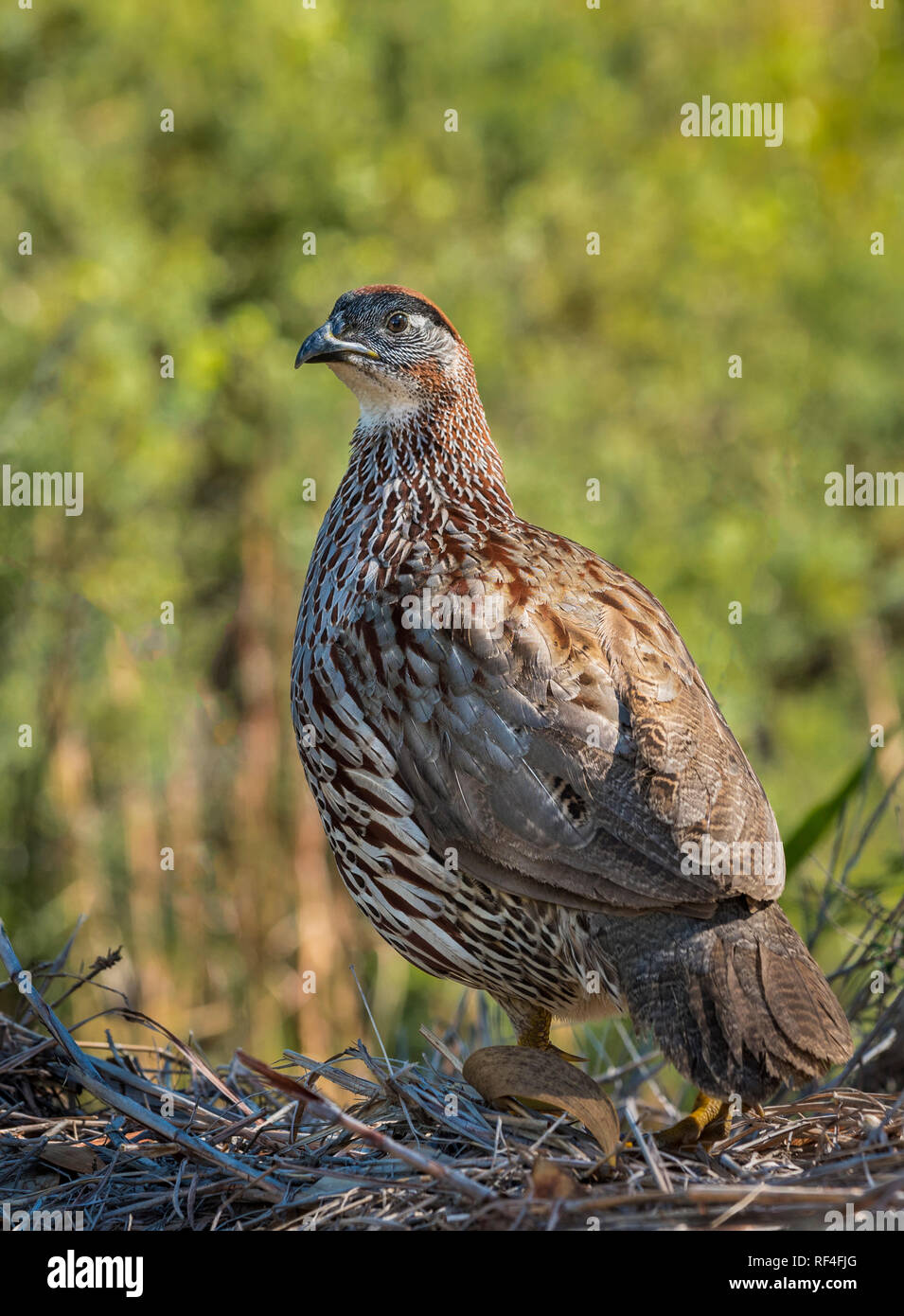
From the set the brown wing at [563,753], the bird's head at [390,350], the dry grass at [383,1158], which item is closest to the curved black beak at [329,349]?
the bird's head at [390,350]

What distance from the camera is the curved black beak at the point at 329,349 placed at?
164 inches

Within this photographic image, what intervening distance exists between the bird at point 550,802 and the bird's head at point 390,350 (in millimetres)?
553

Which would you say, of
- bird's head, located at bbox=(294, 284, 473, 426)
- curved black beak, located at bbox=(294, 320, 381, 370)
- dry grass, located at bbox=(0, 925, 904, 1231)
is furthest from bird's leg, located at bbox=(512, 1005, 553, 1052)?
curved black beak, located at bbox=(294, 320, 381, 370)

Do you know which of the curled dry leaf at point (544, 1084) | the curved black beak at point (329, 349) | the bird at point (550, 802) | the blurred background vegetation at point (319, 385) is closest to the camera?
the curled dry leaf at point (544, 1084)

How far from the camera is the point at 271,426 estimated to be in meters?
7.51

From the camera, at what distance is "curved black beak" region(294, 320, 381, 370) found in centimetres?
416

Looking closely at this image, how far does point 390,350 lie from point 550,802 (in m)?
1.66

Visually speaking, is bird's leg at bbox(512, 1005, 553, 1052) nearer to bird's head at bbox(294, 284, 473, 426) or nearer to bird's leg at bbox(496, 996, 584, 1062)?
bird's leg at bbox(496, 996, 584, 1062)

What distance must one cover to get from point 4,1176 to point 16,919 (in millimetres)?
3655

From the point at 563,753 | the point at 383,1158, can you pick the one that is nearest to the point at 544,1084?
the point at 383,1158

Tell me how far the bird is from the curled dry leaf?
0.69ft

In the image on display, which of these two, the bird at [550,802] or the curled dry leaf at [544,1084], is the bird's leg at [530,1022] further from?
the curled dry leaf at [544,1084]

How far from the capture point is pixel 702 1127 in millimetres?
3193

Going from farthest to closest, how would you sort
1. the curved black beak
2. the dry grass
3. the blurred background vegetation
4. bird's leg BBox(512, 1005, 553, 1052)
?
1. the blurred background vegetation
2. the curved black beak
3. bird's leg BBox(512, 1005, 553, 1052)
4. the dry grass
